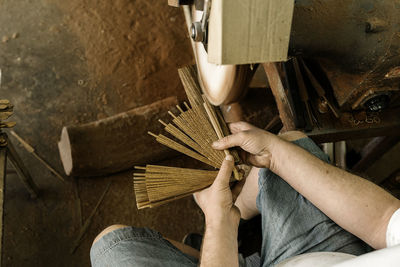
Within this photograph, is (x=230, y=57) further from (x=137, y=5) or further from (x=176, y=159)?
(x=137, y=5)

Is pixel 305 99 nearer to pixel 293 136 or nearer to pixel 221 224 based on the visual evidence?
pixel 293 136

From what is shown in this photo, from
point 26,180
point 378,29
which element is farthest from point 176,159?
point 378,29

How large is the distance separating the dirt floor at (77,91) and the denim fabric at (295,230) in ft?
2.37

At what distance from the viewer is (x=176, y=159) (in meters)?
2.50

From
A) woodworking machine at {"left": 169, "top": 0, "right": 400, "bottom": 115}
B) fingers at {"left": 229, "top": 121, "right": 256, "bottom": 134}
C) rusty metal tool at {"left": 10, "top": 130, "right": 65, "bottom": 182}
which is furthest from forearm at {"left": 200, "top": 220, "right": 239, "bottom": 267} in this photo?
rusty metal tool at {"left": 10, "top": 130, "right": 65, "bottom": 182}

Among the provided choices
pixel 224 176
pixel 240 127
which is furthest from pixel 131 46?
pixel 224 176

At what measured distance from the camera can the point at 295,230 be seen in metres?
1.32

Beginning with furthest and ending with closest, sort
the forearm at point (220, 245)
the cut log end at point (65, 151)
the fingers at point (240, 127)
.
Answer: the cut log end at point (65, 151) < the fingers at point (240, 127) < the forearm at point (220, 245)

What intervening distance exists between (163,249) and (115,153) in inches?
40.3

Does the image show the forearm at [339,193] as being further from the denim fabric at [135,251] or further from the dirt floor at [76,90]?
the dirt floor at [76,90]

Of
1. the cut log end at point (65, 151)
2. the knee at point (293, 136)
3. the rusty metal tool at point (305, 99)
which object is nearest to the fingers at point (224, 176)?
the knee at point (293, 136)

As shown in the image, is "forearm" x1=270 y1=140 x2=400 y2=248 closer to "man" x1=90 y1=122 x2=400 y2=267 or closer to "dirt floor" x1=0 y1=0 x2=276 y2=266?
"man" x1=90 y1=122 x2=400 y2=267

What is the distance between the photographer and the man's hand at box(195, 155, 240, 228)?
1240 mm

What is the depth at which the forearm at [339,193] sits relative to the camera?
3.92 feet
